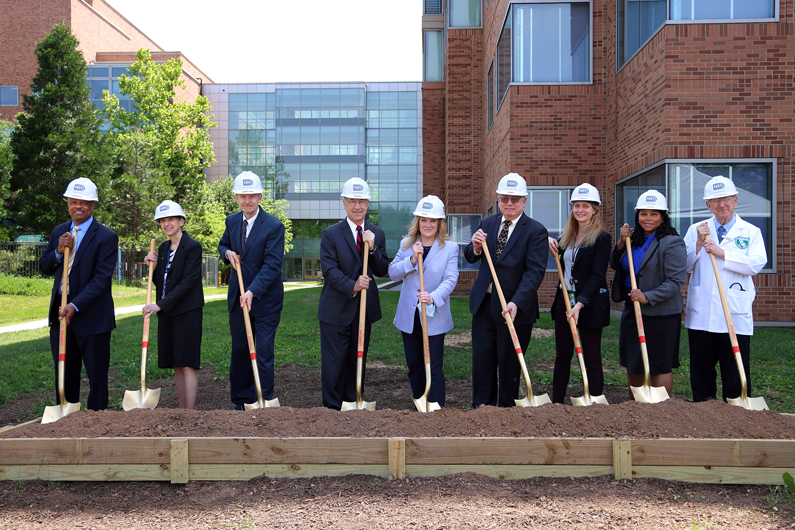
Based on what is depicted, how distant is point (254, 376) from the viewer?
190 inches

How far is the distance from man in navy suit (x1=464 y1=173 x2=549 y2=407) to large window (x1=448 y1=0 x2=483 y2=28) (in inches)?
632

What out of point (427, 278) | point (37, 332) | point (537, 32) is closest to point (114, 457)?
point (427, 278)

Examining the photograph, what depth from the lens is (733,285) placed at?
4.79 metres

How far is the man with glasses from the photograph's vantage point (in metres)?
4.73

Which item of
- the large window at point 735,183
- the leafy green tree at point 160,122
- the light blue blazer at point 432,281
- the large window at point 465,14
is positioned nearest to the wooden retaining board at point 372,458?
the light blue blazer at point 432,281

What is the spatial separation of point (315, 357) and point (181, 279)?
392 centimetres

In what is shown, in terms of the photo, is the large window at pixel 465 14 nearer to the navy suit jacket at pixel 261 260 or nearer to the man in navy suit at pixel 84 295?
the navy suit jacket at pixel 261 260

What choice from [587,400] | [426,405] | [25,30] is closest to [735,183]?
[587,400]

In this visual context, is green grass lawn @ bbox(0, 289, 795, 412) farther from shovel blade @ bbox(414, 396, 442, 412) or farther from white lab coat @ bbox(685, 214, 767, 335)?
shovel blade @ bbox(414, 396, 442, 412)

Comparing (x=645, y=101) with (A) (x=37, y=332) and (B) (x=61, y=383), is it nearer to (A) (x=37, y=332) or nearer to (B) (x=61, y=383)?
(B) (x=61, y=383)

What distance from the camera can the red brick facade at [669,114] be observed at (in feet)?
30.3

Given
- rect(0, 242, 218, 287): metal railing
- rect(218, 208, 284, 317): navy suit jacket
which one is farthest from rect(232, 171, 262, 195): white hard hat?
rect(0, 242, 218, 287): metal railing

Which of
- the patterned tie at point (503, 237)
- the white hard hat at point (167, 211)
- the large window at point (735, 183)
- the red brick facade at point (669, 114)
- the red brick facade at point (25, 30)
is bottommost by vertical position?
the patterned tie at point (503, 237)

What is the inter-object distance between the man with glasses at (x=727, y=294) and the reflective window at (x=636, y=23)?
19.8ft
